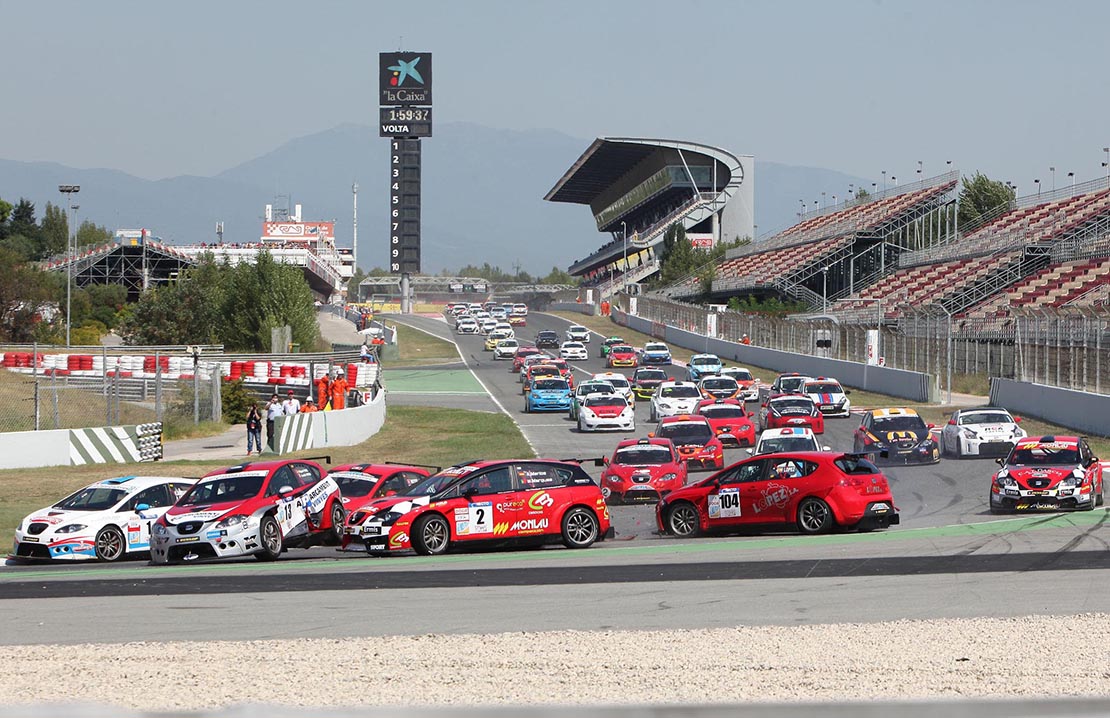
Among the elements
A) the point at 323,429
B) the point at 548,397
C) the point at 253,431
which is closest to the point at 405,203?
the point at 548,397

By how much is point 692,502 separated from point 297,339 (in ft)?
173

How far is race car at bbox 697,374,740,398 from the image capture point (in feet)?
149

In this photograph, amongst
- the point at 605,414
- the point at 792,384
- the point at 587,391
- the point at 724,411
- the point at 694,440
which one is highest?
the point at 792,384

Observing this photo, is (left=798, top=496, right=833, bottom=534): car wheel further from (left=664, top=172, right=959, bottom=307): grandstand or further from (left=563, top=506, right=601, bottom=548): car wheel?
(left=664, top=172, right=959, bottom=307): grandstand

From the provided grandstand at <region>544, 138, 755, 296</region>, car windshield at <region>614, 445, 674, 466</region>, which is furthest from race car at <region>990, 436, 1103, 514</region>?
grandstand at <region>544, 138, 755, 296</region>

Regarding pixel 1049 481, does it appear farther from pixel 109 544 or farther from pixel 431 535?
pixel 109 544

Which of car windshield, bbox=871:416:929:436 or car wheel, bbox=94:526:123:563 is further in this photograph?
car windshield, bbox=871:416:929:436

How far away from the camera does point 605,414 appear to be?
40.7 m

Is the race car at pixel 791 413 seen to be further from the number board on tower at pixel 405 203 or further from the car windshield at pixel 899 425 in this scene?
the number board on tower at pixel 405 203

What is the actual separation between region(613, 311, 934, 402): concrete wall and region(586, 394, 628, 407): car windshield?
13505 mm

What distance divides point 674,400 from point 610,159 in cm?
12298

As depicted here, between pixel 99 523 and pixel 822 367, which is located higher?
pixel 822 367

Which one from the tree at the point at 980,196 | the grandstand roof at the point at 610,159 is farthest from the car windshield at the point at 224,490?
the grandstand roof at the point at 610,159

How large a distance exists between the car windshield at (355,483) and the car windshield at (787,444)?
861cm
